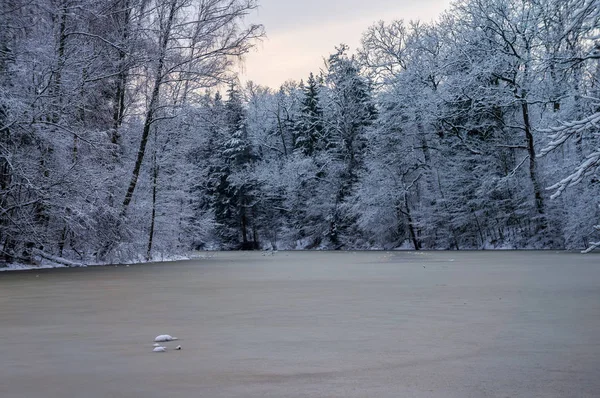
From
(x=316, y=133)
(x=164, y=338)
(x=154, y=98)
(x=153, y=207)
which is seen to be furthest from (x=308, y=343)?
(x=316, y=133)

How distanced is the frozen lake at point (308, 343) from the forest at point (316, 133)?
1580 mm

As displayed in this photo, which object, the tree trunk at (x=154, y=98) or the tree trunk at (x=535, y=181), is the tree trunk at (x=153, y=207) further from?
the tree trunk at (x=535, y=181)

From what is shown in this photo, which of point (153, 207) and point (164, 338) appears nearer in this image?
point (164, 338)

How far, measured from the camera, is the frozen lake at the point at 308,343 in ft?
11.6

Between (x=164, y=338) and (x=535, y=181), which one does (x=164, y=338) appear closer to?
(x=164, y=338)

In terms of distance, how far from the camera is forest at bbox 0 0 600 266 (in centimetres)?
1672

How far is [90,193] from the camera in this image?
18.3 metres

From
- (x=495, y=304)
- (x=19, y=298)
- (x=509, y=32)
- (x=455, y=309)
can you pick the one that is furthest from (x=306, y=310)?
(x=509, y=32)

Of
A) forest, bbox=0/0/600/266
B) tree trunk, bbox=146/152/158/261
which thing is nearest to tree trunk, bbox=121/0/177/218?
forest, bbox=0/0/600/266

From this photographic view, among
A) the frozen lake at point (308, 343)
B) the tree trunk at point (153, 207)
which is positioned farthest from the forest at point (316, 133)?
the frozen lake at point (308, 343)

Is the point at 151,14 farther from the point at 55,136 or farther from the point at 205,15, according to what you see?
the point at 55,136

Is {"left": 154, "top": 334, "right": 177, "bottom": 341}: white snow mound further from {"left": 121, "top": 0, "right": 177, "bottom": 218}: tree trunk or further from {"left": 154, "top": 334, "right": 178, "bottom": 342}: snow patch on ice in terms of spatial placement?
{"left": 121, "top": 0, "right": 177, "bottom": 218}: tree trunk

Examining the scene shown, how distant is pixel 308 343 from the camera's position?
16.2 ft

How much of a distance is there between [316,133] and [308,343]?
45.4m
